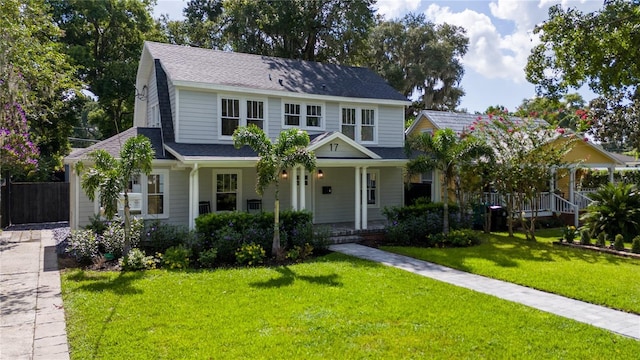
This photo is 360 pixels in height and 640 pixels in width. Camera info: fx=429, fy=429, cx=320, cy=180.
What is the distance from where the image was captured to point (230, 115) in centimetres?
1459

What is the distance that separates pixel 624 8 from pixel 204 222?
989 centimetres

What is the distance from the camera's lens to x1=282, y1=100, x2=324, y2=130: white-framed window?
15.6 metres

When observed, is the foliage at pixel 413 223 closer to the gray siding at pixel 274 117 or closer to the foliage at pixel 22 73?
the gray siding at pixel 274 117

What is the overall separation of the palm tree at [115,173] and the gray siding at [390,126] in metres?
9.61

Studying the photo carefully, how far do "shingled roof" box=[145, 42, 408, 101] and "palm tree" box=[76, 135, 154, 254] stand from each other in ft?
12.4

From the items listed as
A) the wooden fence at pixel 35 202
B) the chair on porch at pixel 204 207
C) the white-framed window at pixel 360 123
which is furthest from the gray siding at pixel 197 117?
the wooden fence at pixel 35 202

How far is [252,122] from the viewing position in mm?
14945

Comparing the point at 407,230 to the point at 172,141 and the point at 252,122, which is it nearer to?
the point at 252,122

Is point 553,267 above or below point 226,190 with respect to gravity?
below

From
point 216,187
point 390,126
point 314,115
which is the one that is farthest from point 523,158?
point 216,187

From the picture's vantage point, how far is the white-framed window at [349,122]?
1675 centimetres

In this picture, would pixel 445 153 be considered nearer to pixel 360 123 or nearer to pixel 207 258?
pixel 360 123

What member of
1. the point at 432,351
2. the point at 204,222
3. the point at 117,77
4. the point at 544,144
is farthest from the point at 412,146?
the point at 117,77

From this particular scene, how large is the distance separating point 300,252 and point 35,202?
1366cm
